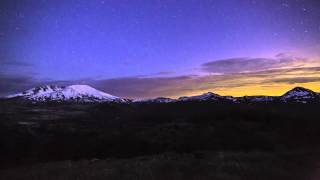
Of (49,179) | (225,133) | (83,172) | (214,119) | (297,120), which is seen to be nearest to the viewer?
(49,179)

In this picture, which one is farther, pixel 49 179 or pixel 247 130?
pixel 247 130

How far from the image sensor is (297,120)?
82.9 metres

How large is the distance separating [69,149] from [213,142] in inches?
753

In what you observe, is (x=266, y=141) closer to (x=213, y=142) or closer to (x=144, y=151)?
(x=213, y=142)

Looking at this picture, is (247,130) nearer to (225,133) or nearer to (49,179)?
(225,133)

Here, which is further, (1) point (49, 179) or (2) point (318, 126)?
(2) point (318, 126)

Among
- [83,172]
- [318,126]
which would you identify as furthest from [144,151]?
[318,126]

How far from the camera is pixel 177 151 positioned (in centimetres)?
5388

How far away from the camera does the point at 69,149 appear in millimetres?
60062

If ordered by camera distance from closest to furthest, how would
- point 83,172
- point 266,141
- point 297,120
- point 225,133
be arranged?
point 83,172 → point 266,141 → point 225,133 → point 297,120

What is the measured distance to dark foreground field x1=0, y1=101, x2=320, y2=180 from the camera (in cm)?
3334

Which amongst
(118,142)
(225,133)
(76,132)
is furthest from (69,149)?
(225,133)

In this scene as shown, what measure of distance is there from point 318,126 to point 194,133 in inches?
807

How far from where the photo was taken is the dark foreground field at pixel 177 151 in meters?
33.3
